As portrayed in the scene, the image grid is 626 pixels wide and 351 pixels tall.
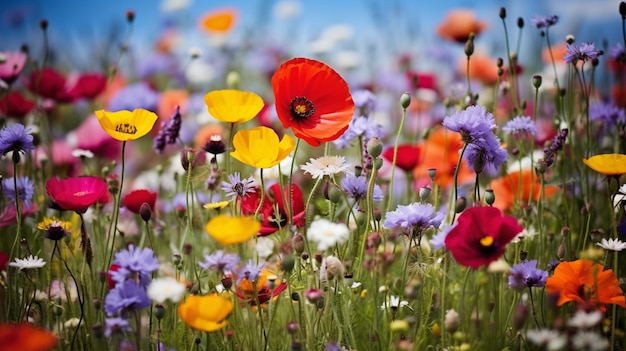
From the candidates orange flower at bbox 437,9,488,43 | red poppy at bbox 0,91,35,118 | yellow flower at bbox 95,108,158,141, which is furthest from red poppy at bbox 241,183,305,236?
orange flower at bbox 437,9,488,43

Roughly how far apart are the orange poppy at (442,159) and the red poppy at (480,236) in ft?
2.30

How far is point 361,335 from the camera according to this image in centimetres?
125

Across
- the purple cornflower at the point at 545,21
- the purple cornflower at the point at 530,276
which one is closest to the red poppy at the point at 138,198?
the purple cornflower at the point at 530,276

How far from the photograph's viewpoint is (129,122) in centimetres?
121

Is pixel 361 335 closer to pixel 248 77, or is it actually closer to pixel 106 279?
pixel 106 279

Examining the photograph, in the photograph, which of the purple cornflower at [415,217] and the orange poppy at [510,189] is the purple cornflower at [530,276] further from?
the orange poppy at [510,189]

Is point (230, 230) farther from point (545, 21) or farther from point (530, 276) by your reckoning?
point (545, 21)

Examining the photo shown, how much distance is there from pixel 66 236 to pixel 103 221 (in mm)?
363

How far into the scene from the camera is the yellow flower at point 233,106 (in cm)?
122

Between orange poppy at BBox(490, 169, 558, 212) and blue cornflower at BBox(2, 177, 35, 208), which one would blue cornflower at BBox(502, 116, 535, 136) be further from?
blue cornflower at BBox(2, 177, 35, 208)

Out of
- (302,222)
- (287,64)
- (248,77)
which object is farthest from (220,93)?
(248,77)

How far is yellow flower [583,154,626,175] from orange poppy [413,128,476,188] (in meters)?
0.60

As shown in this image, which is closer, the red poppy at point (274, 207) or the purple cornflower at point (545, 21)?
the red poppy at point (274, 207)

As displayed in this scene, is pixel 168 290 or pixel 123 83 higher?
pixel 123 83
